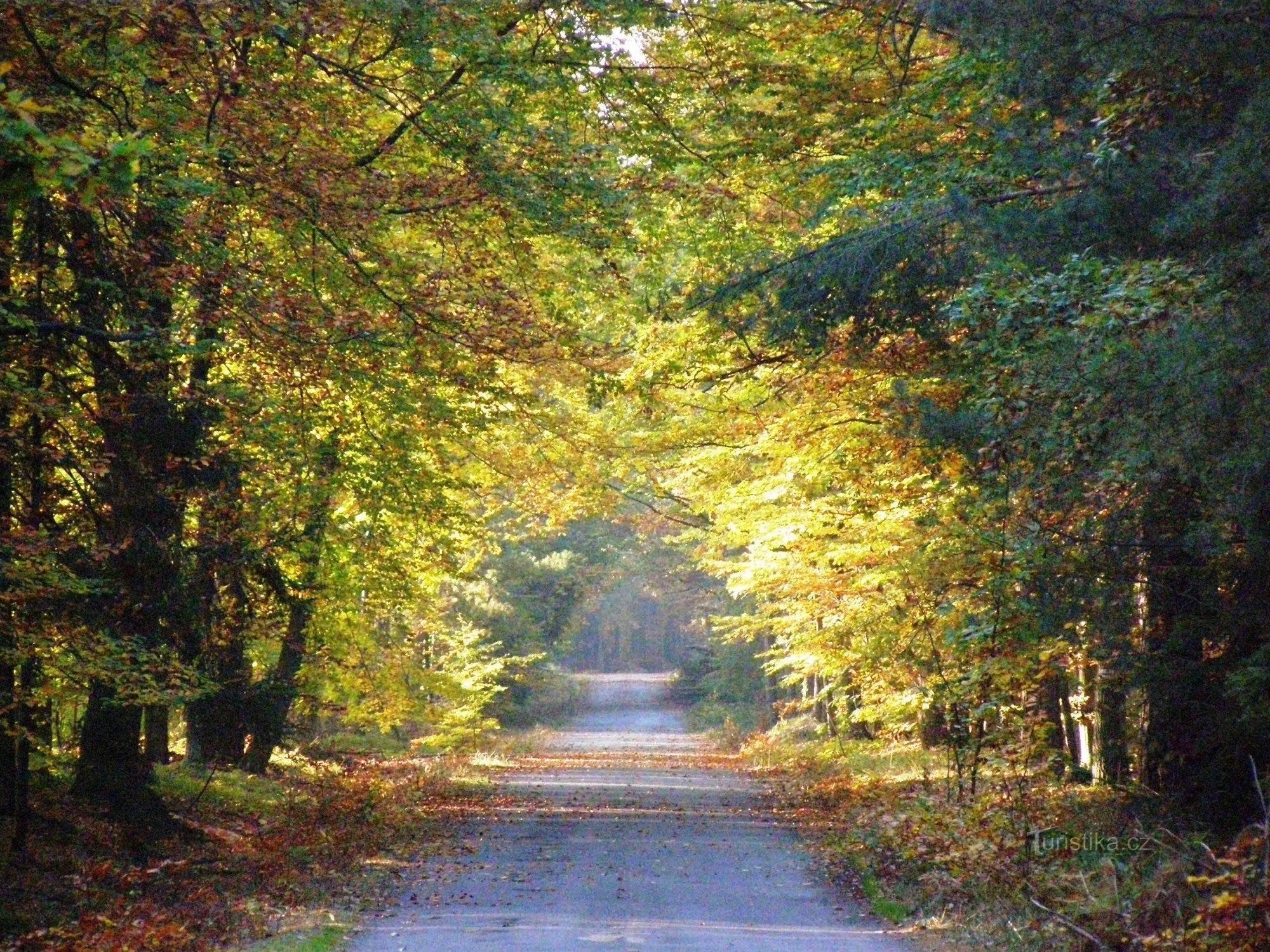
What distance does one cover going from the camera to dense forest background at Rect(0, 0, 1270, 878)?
8539mm

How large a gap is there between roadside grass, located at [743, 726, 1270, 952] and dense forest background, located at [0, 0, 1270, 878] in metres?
0.61

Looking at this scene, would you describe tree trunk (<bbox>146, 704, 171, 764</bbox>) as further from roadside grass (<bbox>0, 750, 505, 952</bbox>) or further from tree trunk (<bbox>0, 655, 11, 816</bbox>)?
tree trunk (<bbox>0, 655, 11, 816</bbox>)

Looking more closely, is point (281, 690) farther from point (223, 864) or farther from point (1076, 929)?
point (1076, 929)

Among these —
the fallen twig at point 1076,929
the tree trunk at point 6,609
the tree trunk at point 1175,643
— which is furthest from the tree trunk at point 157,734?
the tree trunk at point 1175,643

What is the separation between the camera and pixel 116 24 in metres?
8.86

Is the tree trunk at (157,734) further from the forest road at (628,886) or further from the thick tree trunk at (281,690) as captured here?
the forest road at (628,886)

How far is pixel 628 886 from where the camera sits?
41.4 feet

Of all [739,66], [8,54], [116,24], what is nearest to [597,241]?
[739,66]

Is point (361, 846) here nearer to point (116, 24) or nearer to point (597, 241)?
point (597, 241)

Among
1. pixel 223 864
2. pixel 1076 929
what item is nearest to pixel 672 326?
pixel 223 864

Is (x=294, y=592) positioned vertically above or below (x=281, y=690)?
above

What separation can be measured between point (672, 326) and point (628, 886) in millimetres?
7940

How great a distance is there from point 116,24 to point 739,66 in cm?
792

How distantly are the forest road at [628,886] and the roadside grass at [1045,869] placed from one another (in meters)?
0.60
